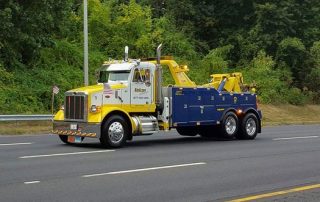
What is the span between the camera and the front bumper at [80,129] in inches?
639

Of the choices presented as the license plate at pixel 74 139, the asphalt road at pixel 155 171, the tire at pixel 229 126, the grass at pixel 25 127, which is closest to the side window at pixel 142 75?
the asphalt road at pixel 155 171

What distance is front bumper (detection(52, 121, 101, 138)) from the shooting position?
53.3 ft

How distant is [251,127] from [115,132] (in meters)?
6.59

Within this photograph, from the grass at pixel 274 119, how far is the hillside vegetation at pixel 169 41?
1.11 m

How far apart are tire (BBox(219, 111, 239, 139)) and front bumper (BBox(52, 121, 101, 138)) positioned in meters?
5.63

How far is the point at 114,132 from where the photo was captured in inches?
651

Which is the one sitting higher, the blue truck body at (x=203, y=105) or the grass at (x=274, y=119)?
the blue truck body at (x=203, y=105)

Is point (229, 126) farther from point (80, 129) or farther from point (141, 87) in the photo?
point (80, 129)

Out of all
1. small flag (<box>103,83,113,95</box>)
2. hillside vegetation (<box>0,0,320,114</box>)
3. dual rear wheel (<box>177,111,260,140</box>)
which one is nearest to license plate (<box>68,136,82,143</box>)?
small flag (<box>103,83,113,95</box>)

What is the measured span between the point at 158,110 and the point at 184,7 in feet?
95.0

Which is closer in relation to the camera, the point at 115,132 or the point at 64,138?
the point at 115,132

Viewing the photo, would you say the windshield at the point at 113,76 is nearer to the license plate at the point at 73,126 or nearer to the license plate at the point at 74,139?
the license plate at the point at 73,126

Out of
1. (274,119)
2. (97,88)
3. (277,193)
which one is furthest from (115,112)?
(274,119)

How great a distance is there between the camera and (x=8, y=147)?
16.5 metres
